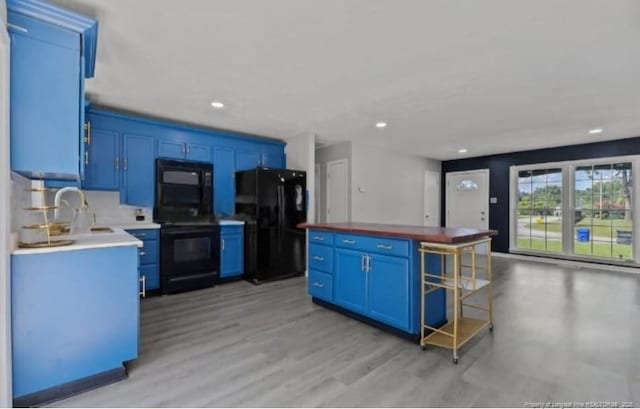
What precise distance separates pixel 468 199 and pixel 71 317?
7.61 metres

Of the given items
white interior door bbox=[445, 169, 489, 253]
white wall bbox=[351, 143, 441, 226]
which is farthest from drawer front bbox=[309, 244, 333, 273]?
white interior door bbox=[445, 169, 489, 253]

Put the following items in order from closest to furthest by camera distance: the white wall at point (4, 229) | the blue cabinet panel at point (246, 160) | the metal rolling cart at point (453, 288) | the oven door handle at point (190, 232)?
the white wall at point (4, 229) → the metal rolling cart at point (453, 288) → the oven door handle at point (190, 232) → the blue cabinet panel at point (246, 160)

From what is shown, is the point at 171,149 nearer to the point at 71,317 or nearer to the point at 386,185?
the point at 71,317

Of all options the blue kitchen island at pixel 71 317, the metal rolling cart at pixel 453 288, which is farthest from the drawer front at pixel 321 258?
the blue kitchen island at pixel 71 317

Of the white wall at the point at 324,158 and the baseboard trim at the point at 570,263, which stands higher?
the white wall at the point at 324,158

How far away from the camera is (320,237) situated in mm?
3363

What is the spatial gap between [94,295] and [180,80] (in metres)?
2.05

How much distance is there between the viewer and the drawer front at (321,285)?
323 centimetres

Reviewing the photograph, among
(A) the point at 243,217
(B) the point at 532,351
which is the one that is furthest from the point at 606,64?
(A) the point at 243,217

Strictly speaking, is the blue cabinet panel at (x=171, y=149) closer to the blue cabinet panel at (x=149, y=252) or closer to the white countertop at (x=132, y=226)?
the white countertop at (x=132, y=226)

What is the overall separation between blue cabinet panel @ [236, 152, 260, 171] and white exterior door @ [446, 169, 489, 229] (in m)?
5.17

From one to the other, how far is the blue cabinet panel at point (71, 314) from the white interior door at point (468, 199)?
6.85 meters

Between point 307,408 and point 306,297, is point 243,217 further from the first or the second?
point 307,408

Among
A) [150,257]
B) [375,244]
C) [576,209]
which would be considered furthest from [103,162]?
[576,209]
